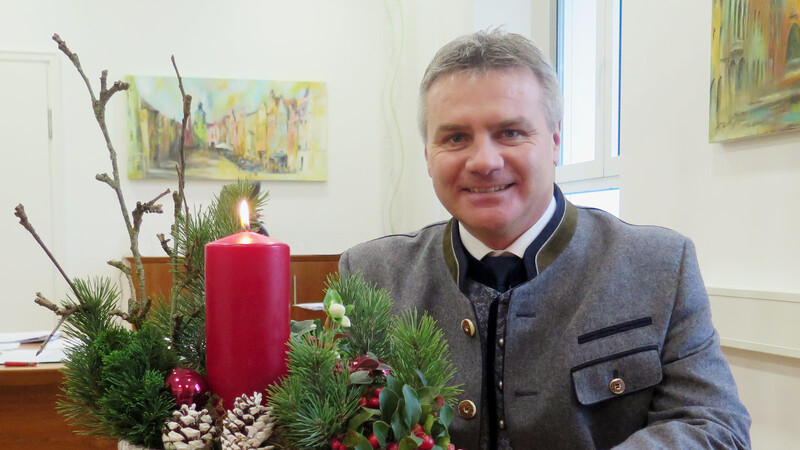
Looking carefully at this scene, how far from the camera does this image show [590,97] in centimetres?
298

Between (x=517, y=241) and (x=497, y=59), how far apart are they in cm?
29

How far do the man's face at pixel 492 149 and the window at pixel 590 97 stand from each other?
1.75 metres

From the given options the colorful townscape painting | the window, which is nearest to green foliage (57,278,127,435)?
the window

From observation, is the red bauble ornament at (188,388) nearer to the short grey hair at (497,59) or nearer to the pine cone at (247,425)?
the pine cone at (247,425)

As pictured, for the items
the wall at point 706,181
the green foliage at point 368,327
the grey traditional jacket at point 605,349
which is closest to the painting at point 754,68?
the wall at point 706,181

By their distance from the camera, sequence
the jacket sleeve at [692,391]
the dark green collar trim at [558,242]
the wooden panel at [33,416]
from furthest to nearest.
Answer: the wooden panel at [33,416] < the dark green collar trim at [558,242] < the jacket sleeve at [692,391]

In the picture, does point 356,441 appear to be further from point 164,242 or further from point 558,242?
point 558,242

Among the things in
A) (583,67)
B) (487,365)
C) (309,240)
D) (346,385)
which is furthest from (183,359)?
(309,240)

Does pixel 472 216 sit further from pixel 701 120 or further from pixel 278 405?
pixel 701 120

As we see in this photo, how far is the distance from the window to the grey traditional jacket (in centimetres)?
172

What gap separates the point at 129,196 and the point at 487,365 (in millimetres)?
3445

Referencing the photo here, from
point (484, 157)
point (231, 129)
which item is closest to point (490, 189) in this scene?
point (484, 157)

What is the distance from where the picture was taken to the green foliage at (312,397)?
0.45 m

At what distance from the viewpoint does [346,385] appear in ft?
1.56
